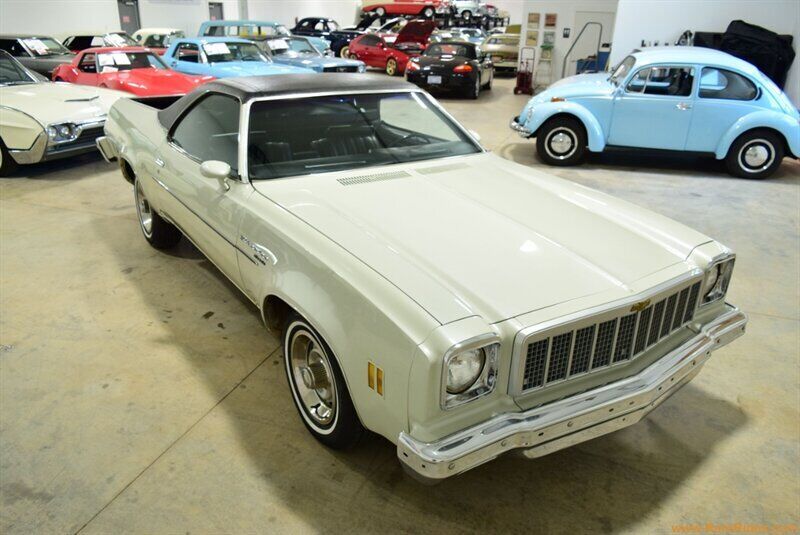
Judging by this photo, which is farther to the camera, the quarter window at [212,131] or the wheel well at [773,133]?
the wheel well at [773,133]

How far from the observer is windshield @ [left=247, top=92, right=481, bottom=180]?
9.92ft

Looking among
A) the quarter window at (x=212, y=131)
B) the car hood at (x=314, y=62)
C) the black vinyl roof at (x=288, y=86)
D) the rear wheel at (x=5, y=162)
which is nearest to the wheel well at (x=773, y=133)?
the black vinyl roof at (x=288, y=86)

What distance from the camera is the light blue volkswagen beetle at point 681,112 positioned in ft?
22.6

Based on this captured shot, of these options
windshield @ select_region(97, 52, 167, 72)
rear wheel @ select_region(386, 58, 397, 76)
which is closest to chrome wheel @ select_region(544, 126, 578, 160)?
windshield @ select_region(97, 52, 167, 72)

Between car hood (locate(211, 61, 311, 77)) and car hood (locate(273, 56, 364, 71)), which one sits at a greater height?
car hood (locate(211, 61, 311, 77))

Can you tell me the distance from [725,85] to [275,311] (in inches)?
262

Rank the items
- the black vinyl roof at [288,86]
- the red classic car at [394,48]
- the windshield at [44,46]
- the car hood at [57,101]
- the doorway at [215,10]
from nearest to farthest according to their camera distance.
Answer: the black vinyl roof at [288,86], the car hood at [57,101], the windshield at [44,46], the red classic car at [394,48], the doorway at [215,10]

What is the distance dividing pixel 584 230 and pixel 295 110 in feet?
5.54

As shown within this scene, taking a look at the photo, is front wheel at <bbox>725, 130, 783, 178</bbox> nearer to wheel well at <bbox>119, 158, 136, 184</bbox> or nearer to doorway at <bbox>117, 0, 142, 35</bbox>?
wheel well at <bbox>119, 158, 136, 184</bbox>

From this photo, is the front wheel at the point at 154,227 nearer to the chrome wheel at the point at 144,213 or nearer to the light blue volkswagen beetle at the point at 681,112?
the chrome wheel at the point at 144,213

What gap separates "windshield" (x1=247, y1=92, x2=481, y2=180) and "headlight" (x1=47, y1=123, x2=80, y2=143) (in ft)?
14.9

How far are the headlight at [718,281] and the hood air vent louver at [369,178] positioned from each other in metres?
1.53

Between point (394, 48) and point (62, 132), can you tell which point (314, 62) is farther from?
point (62, 132)

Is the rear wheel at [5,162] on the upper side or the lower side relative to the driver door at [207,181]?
lower
